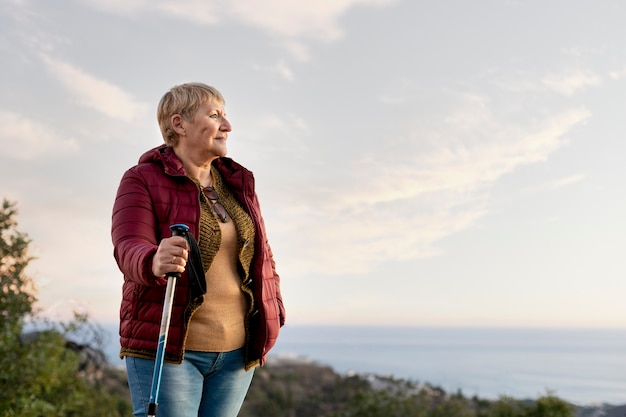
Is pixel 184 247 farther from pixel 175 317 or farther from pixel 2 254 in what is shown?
pixel 2 254

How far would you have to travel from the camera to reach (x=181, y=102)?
8.05 ft

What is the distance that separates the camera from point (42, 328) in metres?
6.37

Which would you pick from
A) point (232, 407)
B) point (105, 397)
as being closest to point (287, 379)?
point (105, 397)

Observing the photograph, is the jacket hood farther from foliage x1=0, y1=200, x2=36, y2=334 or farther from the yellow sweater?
foliage x1=0, y1=200, x2=36, y2=334

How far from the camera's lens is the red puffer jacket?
2205 millimetres

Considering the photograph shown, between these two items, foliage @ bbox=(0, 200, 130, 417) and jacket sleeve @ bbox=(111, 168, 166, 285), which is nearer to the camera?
jacket sleeve @ bbox=(111, 168, 166, 285)

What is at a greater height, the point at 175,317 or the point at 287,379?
the point at 175,317

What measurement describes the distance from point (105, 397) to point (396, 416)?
4129 mm

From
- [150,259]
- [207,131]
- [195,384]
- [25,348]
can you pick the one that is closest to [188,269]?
[150,259]

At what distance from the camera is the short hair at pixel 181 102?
245 centimetres

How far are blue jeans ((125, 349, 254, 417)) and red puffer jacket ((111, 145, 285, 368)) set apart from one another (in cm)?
5

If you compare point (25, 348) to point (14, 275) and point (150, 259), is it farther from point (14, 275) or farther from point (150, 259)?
point (150, 259)

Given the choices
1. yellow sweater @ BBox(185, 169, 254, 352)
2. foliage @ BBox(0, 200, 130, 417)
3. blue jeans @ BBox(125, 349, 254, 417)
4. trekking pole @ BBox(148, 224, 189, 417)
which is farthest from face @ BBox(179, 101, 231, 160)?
foliage @ BBox(0, 200, 130, 417)

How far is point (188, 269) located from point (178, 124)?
24.9 inches
